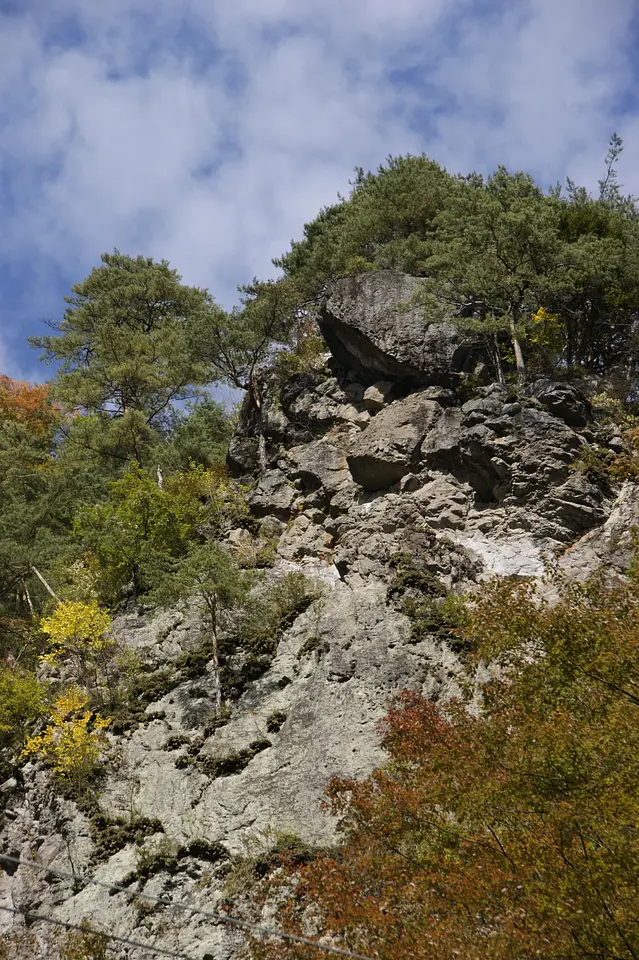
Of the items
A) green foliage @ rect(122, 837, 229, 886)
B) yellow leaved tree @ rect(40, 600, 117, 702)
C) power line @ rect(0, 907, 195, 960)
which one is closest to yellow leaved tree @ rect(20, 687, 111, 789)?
yellow leaved tree @ rect(40, 600, 117, 702)

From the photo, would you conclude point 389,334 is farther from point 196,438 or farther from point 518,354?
point 196,438

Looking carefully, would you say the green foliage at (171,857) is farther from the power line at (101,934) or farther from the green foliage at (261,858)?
the power line at (101,934)

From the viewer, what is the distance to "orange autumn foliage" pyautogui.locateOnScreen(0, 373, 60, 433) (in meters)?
29.5

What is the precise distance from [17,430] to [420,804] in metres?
22.3

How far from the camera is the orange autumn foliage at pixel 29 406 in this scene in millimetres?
29453

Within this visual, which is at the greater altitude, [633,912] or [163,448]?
[163,448]

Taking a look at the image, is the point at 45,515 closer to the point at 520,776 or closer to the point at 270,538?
the point at 270,538

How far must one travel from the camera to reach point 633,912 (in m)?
6.93

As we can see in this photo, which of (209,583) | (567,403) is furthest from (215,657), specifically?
(567,403)

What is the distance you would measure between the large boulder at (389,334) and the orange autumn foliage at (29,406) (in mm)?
12486

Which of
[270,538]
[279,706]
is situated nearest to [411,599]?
[279,706]

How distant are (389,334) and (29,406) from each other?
17403 mm

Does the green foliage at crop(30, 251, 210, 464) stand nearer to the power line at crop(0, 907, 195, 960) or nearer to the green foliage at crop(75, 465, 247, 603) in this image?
the green foliage at crop(75, 465, 247, 603)

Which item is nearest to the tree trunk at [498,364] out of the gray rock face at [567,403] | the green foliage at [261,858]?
the gray rock face at [567,403]
